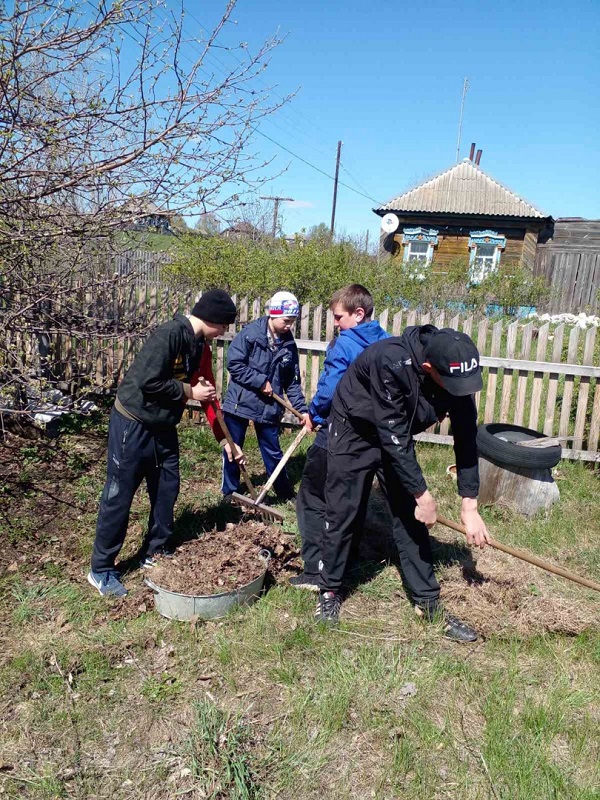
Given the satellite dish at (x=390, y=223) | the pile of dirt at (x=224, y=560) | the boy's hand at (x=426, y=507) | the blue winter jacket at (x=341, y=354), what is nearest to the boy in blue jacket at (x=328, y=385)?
the blue winter jacket at (x=341, y=354)

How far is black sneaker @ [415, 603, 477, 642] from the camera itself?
321 centimetres

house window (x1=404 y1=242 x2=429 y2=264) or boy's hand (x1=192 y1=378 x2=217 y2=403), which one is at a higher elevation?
house window (x1=404 y1=242 x2=429 y2=264)

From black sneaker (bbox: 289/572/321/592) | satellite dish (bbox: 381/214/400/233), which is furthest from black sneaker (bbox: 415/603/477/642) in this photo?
satellite dish (bbox: 381/214/400/233)

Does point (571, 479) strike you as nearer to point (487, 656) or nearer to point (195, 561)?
point (487, 656)

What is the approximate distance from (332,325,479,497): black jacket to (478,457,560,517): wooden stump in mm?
1813

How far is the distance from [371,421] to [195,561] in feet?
4.36

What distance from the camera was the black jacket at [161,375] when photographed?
3.24 m

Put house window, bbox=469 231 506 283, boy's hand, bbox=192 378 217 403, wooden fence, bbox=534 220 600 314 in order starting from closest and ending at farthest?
boy's hand, bbox=192 378 217 403
wooden fence, bbox=534 220 600 314
house window, bbox=469 231 506 283

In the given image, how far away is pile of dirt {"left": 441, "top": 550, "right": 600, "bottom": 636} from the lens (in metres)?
3.26

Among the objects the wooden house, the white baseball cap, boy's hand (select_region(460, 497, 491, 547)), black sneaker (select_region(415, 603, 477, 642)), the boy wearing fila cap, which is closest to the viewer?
the boy wearing fila cap

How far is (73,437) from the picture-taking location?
5.86 meters

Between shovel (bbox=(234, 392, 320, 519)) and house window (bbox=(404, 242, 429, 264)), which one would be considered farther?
house window (bbox=(404, 242, 429, 264))

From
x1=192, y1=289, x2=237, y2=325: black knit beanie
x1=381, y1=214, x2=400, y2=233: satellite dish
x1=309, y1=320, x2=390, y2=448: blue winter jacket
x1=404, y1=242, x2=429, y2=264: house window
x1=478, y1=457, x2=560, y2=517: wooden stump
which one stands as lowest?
x1=478, y1=457, x2=560, y2=517: wooden stump

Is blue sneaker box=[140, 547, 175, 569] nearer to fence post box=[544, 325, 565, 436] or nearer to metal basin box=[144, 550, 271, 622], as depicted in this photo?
metal basin box=[144, 550, 271, 622]
